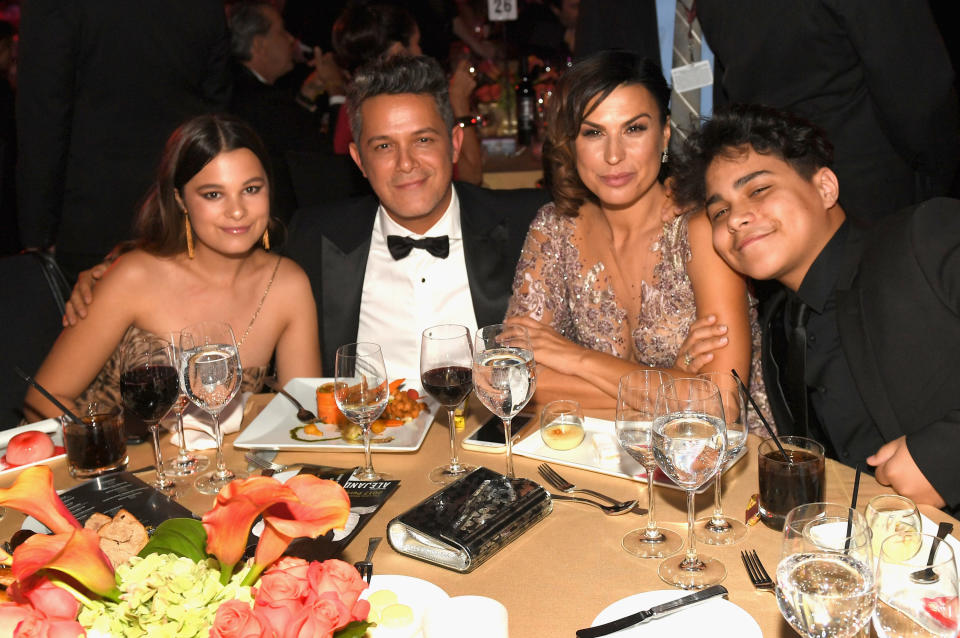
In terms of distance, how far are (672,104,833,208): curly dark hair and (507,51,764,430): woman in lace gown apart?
0.83 feet

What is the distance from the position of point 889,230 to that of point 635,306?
0.80 metres

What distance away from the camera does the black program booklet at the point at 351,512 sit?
142 centimetres

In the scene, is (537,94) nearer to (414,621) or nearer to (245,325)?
(245,325)

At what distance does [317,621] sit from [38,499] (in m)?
0.33

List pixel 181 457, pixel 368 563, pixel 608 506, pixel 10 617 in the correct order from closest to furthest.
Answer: pixel 10 617
pixel 368 563
pixel 608 506
pixel 181 457

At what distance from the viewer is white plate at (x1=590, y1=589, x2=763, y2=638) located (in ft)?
3.83

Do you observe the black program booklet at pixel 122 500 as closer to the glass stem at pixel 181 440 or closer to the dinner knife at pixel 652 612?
the glass stem at pixel 181 440

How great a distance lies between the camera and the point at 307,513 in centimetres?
92

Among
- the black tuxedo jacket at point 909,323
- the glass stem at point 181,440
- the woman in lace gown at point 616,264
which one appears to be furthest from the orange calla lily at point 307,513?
the black tuxedo jacket at point 909,323

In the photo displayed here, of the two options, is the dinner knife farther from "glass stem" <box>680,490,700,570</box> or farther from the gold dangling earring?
the gold dangling earring

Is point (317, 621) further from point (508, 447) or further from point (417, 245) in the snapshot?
point (417, 245)

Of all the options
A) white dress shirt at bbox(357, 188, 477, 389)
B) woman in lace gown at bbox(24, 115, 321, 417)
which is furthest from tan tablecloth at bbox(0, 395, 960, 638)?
white dress shirt at bbox(357, 188, 477, 389)

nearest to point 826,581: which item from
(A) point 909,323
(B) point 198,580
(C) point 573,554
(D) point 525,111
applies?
(C) point 573,554

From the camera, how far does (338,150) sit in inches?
179
